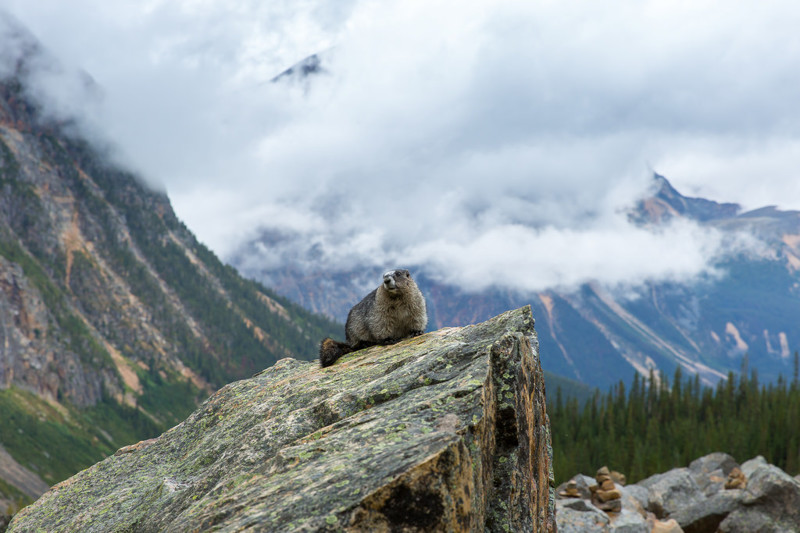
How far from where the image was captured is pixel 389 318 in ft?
63.5

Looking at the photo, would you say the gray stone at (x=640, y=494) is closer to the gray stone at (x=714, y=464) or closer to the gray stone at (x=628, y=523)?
the gray stone at (x=628, y=523)

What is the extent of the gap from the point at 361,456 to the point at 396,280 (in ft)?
31.6

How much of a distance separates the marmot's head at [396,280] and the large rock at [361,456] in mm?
1675

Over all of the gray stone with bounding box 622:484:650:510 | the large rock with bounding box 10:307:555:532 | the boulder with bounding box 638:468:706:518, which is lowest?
the boulder with bounding box 638:468:706:518

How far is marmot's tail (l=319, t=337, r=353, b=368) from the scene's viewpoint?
18867 millimetres

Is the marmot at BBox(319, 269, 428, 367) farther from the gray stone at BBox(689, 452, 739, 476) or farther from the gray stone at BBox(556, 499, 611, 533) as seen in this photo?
the gray stone at BBox(689, 452, 739, 476)

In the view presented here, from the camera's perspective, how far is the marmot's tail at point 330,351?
1887 cm

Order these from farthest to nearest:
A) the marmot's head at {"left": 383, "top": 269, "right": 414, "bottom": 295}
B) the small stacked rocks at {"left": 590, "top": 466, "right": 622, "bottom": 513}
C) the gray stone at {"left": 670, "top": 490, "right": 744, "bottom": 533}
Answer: the gray stone at {"left": 670, "top": 490, "right": 744, "bottom": 533} < the small stacked rocks at {"left": 590, "top": 466, "right": 622, "bottom": 513} < the marmot's head at {"left": 383, "top": 269, "right": 414, "bottom": 295}

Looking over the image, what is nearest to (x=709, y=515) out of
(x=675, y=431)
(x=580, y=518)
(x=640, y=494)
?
(x=640, y=494)

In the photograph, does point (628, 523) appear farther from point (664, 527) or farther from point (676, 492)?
point (676, 492)

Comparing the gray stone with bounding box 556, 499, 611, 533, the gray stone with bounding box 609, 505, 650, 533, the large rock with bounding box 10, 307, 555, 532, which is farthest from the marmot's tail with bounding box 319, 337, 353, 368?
the gray stone with bounding box 609, 505, 650, 533

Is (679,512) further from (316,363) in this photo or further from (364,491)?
(364,491)

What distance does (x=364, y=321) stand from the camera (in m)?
19.9

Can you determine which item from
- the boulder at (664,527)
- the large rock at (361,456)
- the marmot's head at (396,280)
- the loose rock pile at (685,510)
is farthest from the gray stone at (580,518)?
the large rock at (361,456)
